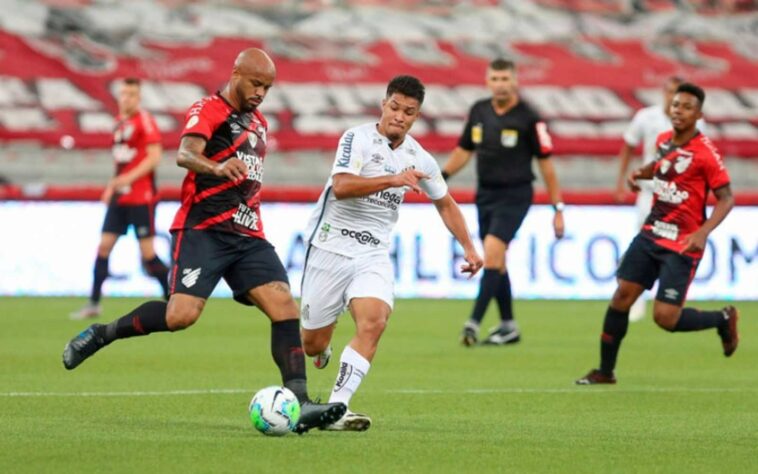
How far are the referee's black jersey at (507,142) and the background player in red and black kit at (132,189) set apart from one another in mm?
3726

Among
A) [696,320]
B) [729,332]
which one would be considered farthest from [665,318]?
[729,332]

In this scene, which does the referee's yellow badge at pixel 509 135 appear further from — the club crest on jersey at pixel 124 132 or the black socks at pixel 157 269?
the club crest on jersey at pixel 124 132

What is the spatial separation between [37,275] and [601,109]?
1290cm

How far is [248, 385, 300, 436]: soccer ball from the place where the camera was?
7570mm

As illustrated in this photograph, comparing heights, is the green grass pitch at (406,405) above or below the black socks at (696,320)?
below

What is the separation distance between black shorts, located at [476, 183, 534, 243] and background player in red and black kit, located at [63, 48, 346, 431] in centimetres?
556

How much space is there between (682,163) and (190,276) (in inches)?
158

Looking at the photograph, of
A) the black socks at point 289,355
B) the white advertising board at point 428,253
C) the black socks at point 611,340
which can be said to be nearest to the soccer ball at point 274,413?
the black socks at point 289,355

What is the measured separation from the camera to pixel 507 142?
13.8m

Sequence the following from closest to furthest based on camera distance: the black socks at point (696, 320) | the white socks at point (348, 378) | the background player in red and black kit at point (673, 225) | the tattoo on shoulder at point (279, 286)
→ the white socks at point (348, 378), the tattoo on shoulder at point (279, 286), the background player in red and black kit at point (673, 225), the black socks at point (696, 320)

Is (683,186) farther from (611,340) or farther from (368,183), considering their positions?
(368,183)

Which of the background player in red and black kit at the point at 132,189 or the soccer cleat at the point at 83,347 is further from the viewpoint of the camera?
the background player in red and black kit at the point at 132,189

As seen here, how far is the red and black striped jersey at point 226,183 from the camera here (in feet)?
26.9

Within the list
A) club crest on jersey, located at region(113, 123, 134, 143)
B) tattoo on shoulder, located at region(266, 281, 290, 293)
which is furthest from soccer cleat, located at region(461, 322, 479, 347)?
tattoo on shoulder, located at region(266, 281, 290, 293)
